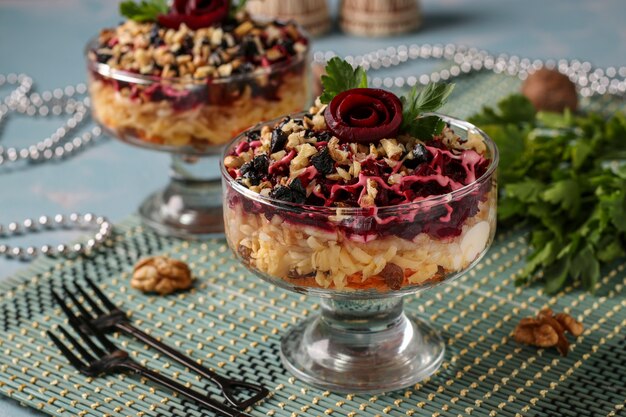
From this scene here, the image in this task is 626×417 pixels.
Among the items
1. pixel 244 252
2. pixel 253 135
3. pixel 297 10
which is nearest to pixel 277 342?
pixel 244 252

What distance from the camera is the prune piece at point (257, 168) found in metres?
1.91

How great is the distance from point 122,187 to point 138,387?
1.08 m

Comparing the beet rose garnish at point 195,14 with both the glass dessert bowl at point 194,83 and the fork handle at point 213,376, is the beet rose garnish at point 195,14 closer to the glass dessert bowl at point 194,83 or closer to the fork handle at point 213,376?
the glass dessert bowl at point 194,83

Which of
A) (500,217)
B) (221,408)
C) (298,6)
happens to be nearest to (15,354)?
(221,408)

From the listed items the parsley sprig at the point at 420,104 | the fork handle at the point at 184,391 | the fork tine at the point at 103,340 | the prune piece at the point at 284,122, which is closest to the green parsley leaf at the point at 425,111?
the parsley sprig at the point at 420,104

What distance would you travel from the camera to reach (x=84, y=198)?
9.61 ft

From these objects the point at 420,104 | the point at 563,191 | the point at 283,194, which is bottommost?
the point at 563,191

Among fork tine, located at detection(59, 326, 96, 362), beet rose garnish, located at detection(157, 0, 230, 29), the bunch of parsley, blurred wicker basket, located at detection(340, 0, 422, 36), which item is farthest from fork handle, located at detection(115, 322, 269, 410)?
blurred wicker basket, located at detection(340, 0, 422, 36)

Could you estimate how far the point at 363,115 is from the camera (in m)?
1.93

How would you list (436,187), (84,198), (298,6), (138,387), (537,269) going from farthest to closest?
(298,6) → (84,198) → (537,269) → (138,387) → (436,187)

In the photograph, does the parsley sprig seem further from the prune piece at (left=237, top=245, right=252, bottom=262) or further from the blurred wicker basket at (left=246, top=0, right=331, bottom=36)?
the blurred wicker basket at (left=246, top=0, right=331, bottom=36)

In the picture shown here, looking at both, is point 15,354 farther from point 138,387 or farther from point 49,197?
point 49,197

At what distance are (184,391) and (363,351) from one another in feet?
1.23

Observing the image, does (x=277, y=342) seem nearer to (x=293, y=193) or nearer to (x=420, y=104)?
(x=293, y=193)
